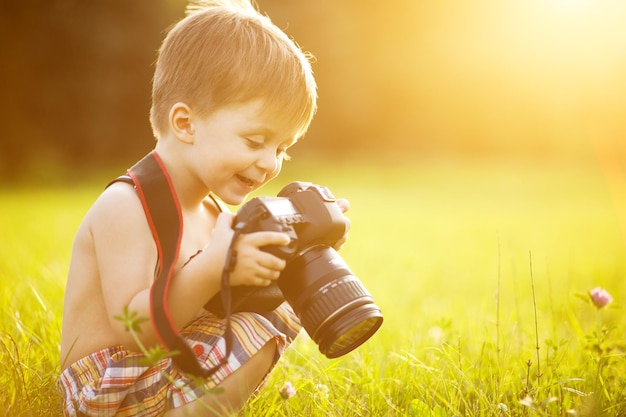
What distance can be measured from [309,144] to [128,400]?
17238mm

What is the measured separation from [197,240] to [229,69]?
50 centimetres

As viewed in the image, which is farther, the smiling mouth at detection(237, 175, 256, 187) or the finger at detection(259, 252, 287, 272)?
the smiling mouth at detection(237, 175, 256, 187)

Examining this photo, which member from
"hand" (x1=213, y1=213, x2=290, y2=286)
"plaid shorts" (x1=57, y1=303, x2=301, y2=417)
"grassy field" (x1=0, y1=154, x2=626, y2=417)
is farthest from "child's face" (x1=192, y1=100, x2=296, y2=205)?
"grassy field" (x1=0, y1=154, x2=626, y2=417)

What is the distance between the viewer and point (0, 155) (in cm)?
1323

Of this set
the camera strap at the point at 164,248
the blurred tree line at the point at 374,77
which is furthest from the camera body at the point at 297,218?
the blurred tree line at the point at 374,77

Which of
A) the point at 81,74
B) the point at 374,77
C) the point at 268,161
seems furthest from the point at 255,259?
the point at 374,77

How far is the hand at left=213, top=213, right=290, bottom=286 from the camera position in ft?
4.80

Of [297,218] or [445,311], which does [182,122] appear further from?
[445,311]

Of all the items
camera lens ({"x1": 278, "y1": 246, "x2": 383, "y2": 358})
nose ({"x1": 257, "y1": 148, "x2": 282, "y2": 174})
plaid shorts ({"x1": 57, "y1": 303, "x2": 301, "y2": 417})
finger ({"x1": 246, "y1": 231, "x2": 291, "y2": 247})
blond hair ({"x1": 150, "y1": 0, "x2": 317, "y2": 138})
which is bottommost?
plaid shorts ({"x1": 57, "y1": 303, "x2": 301, "y2": 417})

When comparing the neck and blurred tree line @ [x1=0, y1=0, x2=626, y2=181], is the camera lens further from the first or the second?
blurred tree line @ [x1=0, y1=0, x2=626, y2=181]

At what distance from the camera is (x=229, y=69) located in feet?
5.52

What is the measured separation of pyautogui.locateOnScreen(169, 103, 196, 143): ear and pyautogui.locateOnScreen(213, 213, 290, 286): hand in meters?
Answer: 0.34

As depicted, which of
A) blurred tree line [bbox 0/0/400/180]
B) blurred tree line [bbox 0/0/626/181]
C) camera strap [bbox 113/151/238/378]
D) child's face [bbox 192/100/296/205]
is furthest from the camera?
blurred tree line [bbox 0/0/626/181]

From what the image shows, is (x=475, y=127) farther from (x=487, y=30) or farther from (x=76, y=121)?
(x=76, y=121)
